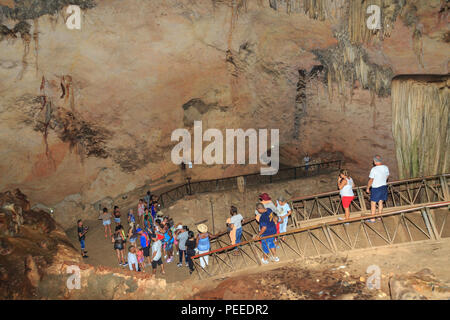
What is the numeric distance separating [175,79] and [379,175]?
8256 mm

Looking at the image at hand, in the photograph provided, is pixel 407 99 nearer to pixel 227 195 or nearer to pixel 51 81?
pixel 227 195

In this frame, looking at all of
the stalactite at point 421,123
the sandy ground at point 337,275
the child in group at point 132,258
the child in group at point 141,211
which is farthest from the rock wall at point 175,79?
the sandy ground at point 337,275

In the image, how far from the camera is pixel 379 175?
727cm

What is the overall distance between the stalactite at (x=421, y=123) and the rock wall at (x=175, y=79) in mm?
501

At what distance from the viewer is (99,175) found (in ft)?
46.1

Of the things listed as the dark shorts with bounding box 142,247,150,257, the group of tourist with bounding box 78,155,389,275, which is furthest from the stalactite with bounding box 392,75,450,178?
the dark shorts with bounding box 142,247,150,257

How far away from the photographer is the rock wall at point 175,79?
33.7 ft

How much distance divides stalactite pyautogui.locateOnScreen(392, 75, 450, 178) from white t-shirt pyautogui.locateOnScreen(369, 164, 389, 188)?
16.8ft

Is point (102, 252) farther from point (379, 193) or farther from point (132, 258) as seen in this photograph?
point (379, 193)

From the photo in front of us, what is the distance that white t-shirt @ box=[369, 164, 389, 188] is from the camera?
723cm

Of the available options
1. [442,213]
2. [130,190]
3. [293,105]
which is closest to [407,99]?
[442,213]

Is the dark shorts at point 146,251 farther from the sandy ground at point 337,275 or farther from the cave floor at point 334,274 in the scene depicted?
the sandy ground at point 337,275
